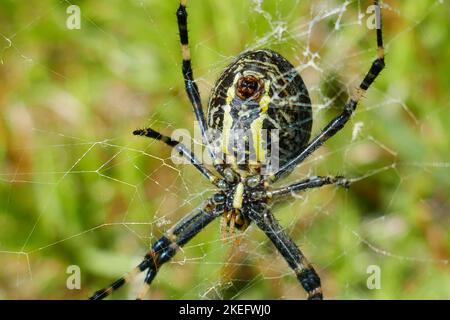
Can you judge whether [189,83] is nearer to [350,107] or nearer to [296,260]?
[350,107]

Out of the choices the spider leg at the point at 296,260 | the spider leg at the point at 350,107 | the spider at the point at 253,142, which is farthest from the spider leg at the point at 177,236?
the spider leg at the point at 350,107

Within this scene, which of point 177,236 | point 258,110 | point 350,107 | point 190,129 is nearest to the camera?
point 258,110

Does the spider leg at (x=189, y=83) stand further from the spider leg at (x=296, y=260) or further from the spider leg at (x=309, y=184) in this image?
the spider leg at (x=296, y=260)

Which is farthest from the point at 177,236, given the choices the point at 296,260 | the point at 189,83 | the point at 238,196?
the point at 189,83

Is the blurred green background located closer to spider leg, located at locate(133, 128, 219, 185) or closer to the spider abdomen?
spider leg, located at locate(133, 128, 219, 185)
